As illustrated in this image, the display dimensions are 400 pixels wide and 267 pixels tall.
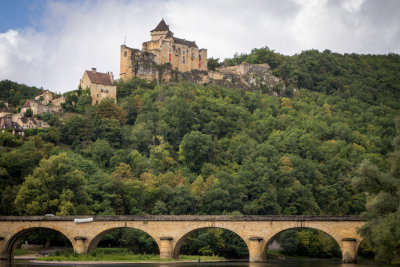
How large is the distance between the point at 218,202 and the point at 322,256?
13.6 metres

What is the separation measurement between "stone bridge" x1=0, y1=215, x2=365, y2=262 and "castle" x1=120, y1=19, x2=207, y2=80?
5361cm

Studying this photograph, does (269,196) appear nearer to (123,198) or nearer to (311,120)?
(123,198)

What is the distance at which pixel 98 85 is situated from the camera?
3858 inches

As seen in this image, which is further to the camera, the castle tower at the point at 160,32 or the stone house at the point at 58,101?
the castle tower at the point at 160,32

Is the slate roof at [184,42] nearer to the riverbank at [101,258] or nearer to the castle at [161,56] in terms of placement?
the castle at [161,56]

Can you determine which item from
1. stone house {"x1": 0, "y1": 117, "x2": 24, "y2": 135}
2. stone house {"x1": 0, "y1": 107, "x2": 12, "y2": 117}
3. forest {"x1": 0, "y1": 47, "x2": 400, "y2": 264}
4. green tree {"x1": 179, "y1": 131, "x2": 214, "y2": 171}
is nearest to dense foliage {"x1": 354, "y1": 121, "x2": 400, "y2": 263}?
forest {"x1": 0, "y1": 47, "x2": 400, "y2": 264}

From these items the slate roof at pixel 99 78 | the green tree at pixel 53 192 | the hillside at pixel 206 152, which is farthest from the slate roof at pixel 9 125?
the green tree at pixel 53 192

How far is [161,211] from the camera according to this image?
7106 cm

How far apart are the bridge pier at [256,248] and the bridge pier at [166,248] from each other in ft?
23.6

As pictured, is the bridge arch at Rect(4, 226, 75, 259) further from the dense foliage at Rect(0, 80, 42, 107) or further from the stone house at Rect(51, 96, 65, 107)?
the dense foliage at Rect(0, 80, 42, 107)

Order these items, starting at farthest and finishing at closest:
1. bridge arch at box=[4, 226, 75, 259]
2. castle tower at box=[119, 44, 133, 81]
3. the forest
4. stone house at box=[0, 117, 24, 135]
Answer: castle tower at box=[119, 44, 133, 81], stone house at box=[0, 117, 24, 135], the forest, bridge arch at box=[4, 226, 75, 259]

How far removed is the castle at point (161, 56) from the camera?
355 feet

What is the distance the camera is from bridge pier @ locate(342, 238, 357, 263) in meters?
52.2

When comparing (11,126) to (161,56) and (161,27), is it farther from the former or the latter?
(161,27)
